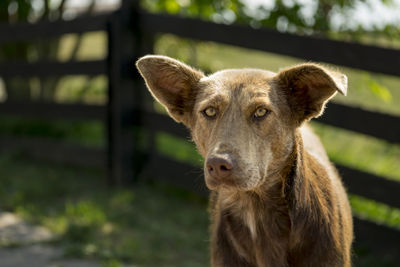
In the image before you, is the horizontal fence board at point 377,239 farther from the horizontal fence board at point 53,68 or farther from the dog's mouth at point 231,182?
the horizontal fence board at point 53,68

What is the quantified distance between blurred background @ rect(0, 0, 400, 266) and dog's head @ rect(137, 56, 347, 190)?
4.64 ft

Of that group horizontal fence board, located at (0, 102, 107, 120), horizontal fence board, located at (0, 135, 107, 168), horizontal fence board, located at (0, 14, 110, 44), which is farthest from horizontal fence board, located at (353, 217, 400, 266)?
horizontal fence board, located at (0, 14, 110, 44)

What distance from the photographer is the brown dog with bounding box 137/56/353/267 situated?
303 cm

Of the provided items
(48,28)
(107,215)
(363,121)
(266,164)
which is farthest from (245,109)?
(48,28)

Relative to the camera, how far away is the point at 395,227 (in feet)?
16.1

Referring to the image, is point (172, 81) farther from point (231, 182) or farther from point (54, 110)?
point (54, 110)

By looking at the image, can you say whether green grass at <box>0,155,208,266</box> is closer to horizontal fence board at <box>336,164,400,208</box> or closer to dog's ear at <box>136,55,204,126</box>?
horizontal fence board at <box>336,164,400,208</box>

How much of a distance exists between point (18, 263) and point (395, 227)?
334cm

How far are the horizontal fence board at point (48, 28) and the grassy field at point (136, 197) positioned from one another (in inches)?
33.4

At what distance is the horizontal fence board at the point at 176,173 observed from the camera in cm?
635

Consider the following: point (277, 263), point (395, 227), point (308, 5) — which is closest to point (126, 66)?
point (308, 5)

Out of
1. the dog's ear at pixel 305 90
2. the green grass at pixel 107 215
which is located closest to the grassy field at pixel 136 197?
the green grass at pixel 107 215

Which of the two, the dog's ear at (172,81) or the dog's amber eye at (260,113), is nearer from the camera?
the dog's amber eye at (260,113)

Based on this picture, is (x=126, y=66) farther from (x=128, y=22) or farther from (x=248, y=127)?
(x=248, y=127)
